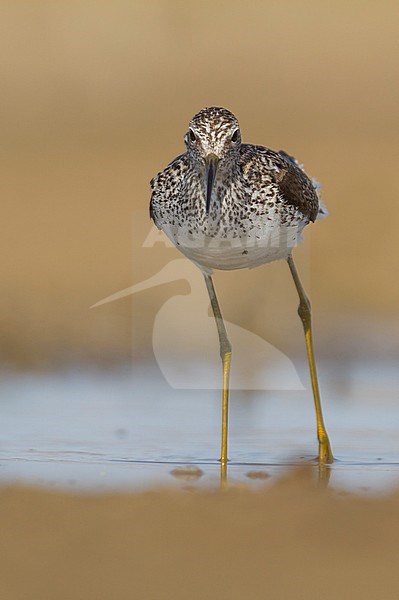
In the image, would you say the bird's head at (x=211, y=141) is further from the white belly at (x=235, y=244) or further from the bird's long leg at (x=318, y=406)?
the bird's long leg at (x=318, y=406)

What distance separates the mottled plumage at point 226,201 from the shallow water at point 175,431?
54.5 inches

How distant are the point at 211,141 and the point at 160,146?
979 cm

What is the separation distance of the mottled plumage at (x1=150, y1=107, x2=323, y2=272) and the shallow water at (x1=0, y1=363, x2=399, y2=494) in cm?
138

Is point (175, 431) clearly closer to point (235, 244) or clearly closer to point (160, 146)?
point (235, 244)

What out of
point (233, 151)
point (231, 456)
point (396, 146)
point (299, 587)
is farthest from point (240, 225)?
point (396, 146)

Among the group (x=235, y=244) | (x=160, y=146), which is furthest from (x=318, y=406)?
(x=160, y=146)

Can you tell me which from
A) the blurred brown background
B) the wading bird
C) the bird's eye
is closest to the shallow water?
the wading bird

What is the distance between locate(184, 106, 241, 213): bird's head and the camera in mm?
7910

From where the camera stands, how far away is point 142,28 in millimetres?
21906

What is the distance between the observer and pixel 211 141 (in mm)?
7953

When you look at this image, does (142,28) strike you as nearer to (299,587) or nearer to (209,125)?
(209,125)

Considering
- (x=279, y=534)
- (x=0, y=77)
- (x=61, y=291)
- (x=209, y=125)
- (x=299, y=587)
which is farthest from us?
(x=0, y=77)

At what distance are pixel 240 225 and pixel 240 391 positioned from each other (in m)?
2.83

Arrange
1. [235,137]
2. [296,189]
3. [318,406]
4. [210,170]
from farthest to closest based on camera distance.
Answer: [318,406] < [296,189] < [235,137] < [210,170]
